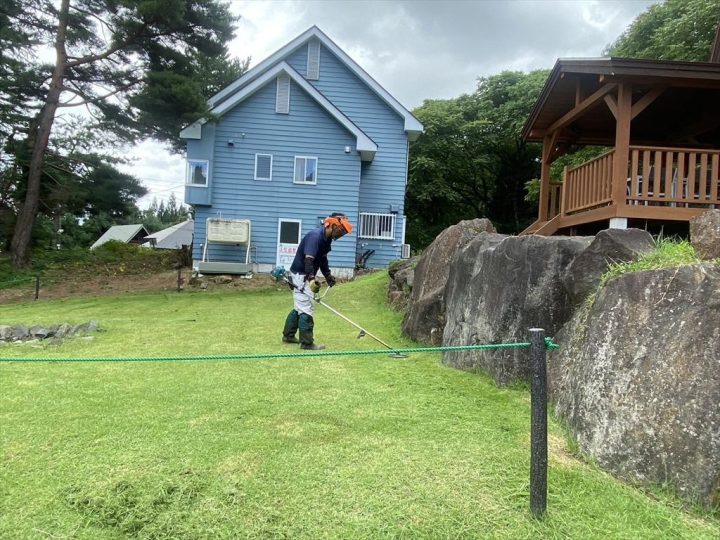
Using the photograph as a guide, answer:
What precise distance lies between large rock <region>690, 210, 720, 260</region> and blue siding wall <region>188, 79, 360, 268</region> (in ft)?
45.7

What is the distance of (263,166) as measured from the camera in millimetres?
16969

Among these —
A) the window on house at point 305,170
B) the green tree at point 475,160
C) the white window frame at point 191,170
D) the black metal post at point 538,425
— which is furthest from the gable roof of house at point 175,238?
the black metal post at point 538,425

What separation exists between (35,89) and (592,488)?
20.3m

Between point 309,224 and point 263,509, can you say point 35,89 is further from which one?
point 263,509

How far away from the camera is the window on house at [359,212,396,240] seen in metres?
18.3

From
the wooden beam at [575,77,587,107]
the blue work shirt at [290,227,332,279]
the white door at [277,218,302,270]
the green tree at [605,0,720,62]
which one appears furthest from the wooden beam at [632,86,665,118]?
the white door at [277,218,302,270]

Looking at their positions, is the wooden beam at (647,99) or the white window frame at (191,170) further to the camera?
the white window frame at (191,170)

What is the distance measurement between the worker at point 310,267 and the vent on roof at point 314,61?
1379 centimetres

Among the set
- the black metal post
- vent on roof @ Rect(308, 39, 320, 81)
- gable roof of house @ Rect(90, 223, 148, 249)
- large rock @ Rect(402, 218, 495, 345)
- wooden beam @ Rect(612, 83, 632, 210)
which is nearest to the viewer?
the black metal post

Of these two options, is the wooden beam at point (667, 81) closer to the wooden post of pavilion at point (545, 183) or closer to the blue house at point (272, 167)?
the wooden post of pavilion at point (545, 183)

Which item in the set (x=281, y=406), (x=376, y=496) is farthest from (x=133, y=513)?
(x=281, y=406)

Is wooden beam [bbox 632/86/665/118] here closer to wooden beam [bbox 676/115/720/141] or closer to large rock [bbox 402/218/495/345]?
wooden beam [bbox 676/115/720/141]

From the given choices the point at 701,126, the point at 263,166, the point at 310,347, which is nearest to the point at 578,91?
the point at 701,126

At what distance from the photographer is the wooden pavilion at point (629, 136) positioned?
757 cm
